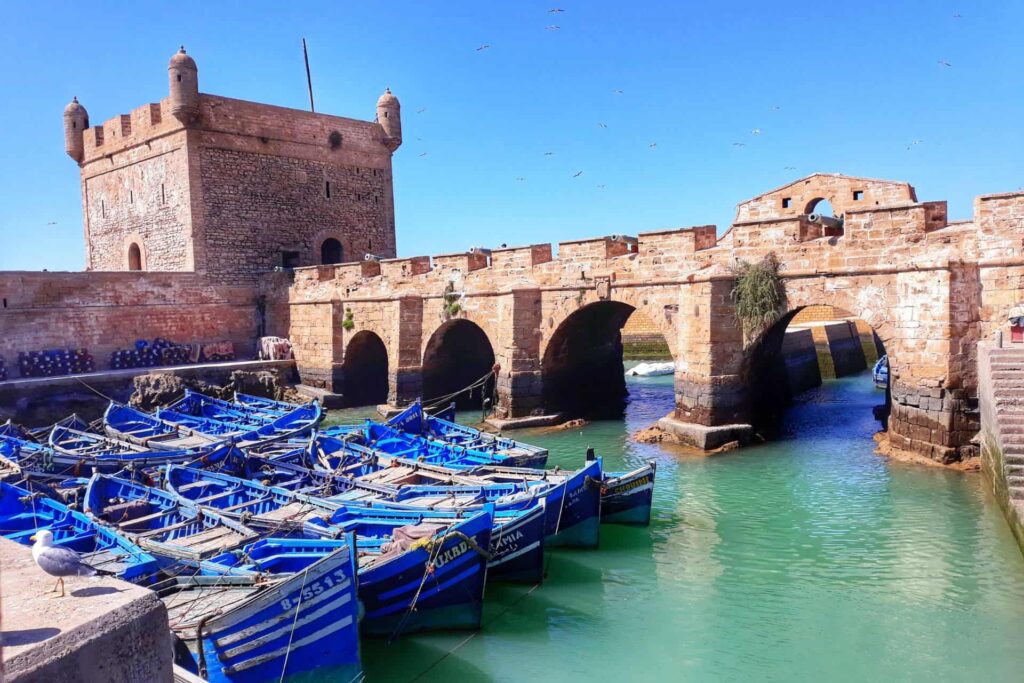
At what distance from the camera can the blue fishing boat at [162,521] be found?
25.7 ft

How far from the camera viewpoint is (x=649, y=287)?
51.8ft

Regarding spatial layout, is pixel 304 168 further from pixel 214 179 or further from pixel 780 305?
pixel 780 305

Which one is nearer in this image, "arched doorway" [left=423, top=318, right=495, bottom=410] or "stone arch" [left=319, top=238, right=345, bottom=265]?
"arched doorway" [left=423, top=318, right=495, bottom=410]

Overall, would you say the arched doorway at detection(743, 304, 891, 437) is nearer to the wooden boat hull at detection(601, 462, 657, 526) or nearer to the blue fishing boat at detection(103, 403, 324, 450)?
the wooden boat hull at detection(601, 462, 657, 526)

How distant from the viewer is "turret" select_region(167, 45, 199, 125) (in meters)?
22.9

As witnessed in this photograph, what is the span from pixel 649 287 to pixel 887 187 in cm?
1101

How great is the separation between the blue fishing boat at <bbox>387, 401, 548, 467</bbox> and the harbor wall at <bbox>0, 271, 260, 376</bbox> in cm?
1271

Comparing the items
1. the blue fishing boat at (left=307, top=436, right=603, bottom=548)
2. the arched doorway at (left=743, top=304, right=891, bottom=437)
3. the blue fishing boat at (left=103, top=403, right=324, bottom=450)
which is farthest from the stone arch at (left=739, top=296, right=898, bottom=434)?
the blue fishing boat at (left=103, top=403, right=324, bottom=450)

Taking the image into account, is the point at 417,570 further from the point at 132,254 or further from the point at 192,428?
the point at 132,254

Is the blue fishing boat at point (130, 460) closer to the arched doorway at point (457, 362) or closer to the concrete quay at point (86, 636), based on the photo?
the arched doorway at point (457, 362)

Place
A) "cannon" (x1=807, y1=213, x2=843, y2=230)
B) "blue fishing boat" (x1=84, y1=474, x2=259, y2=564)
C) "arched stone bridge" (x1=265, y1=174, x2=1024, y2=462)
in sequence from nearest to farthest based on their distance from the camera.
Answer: "blue fishing boat" (x1=84, y1=474, x2=259, y2=564), "arched stone bridge" (x1=265, y1=174, x2=1024, y2=462), "cannon" (x1=807, y1=213, x2=843, y2=230)

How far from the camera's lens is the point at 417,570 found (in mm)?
7312

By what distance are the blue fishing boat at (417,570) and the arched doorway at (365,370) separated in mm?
15205

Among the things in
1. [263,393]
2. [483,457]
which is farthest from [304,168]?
[483,457]
